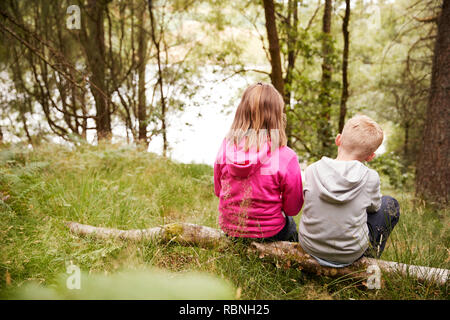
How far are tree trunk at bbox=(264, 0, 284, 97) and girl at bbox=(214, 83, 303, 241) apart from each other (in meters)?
3.50

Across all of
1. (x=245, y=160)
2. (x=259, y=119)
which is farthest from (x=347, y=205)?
(x=259, y=119)

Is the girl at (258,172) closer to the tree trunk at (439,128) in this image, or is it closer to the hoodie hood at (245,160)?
the hoodie hood at (245,160)

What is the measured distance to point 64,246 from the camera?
2123mm

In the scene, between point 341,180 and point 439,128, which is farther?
point 439,128

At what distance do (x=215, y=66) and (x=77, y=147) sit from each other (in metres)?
4.52

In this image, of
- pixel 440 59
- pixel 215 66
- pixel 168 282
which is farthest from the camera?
pixel 215 66

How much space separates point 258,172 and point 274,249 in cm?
58

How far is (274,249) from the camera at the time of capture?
2088 millimetres

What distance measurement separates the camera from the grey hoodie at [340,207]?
5.99 ft

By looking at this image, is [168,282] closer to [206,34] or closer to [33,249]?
[33,249]

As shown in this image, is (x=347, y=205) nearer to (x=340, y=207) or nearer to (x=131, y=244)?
(x=340, y=207)

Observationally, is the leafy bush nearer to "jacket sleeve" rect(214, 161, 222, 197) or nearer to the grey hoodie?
the grey hoodie

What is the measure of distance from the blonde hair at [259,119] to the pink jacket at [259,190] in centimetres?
7
